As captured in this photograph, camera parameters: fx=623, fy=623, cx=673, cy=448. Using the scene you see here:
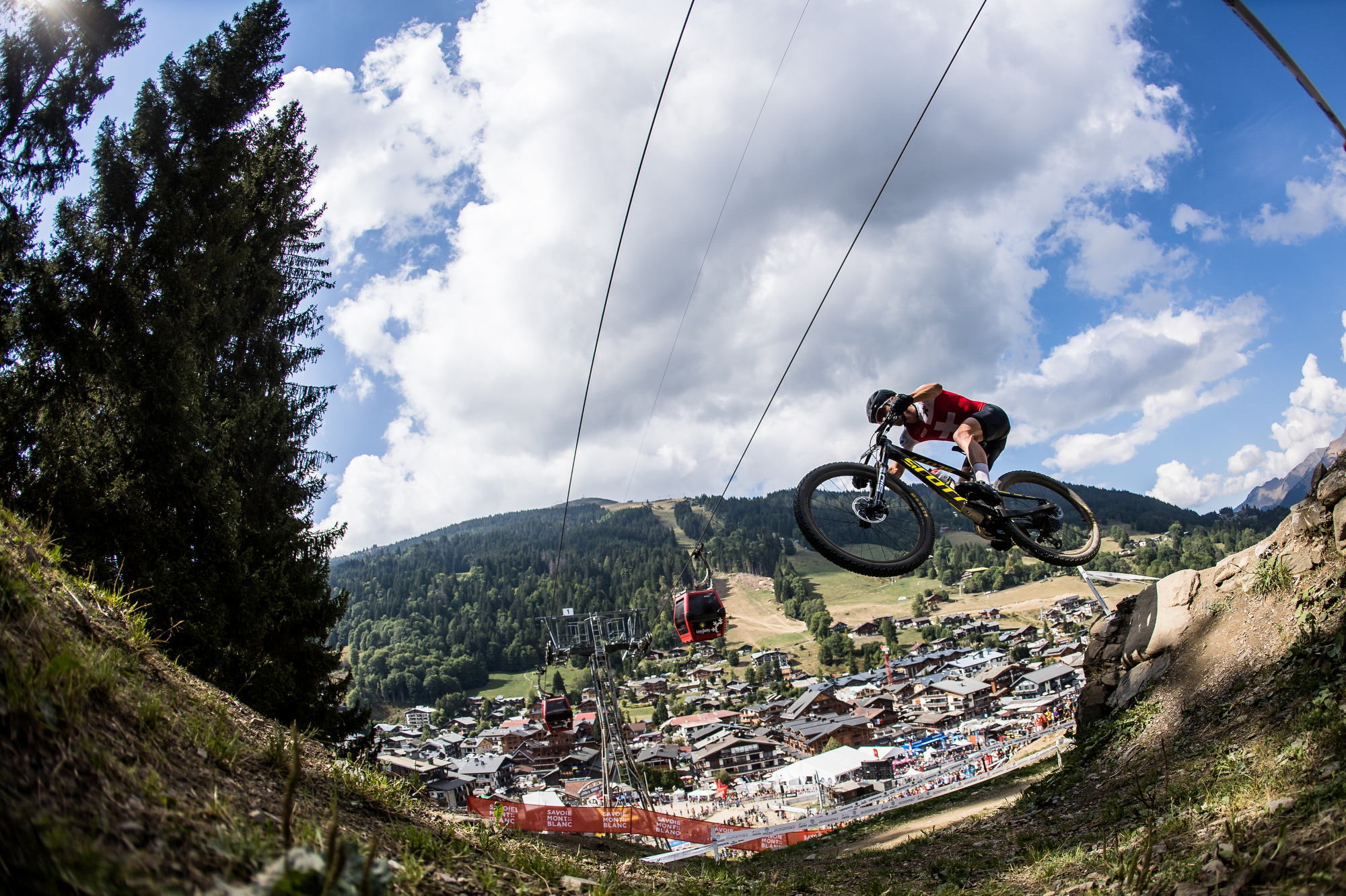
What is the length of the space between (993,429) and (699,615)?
11325mm

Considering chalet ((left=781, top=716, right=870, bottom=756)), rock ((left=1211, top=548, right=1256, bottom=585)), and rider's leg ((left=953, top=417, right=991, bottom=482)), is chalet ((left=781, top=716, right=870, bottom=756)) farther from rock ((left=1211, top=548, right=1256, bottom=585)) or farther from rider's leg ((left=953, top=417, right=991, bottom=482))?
rider's leg ((left=953, top=417, right=991, bottom=482))

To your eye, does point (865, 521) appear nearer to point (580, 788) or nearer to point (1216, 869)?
point (1216, 869)

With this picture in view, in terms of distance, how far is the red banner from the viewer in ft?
59.1

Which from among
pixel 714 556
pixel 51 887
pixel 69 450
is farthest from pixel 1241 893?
pixel 714 556

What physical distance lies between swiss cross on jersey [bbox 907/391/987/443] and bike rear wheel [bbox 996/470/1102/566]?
3.54ft

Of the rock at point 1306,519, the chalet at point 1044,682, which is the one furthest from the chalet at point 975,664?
the rock at point 1306,519

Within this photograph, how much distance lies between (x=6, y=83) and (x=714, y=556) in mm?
166285

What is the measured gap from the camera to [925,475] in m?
8.40

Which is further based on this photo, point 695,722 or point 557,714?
point 695,722

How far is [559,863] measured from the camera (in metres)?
4.85

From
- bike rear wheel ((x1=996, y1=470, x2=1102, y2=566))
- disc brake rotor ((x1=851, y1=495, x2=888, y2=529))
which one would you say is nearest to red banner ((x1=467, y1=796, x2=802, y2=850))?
bike rear wheel ((x1=996, y1=470, x2=1102, y2=566))

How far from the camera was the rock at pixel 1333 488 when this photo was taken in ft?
24.8

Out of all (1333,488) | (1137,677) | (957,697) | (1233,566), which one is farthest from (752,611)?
(1333,488)

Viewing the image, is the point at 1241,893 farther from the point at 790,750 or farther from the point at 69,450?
the point at 790,750
